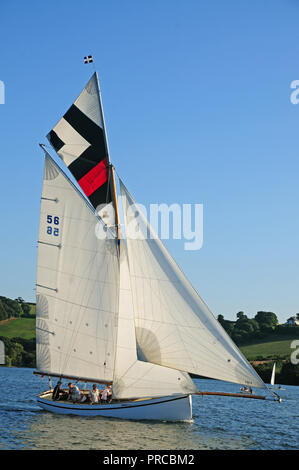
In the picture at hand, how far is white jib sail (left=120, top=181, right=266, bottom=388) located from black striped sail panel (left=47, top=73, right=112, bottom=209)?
4.29 m

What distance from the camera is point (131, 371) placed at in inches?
1342

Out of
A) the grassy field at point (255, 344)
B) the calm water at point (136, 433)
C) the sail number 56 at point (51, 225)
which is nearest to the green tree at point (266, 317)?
the grassy field at point (255, 344)

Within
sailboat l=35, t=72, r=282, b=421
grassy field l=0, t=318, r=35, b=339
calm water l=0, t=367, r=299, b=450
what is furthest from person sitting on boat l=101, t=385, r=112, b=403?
grassy field l=0, t=318, r=35, b=339

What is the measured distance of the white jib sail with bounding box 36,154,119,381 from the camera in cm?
3638

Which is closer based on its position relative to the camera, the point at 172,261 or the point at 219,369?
the point at 219,369

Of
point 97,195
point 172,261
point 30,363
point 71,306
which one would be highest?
point 97,195

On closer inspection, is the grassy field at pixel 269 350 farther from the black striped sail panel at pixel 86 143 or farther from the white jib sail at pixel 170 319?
the white jib sail at pixel 170 319

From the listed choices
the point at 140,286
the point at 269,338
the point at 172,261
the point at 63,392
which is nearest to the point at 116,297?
the point at 140,286

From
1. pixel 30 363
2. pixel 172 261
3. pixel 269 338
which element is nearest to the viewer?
pixel 172 261

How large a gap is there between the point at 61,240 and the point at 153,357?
37.6 ft

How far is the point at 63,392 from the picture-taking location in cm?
3834

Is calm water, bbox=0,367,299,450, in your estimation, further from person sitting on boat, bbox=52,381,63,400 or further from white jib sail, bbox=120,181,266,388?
white jib sail, bbox=120,181,266,388

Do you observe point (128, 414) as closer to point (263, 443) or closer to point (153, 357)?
point (153, 357)

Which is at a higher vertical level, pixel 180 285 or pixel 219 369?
pixel 180 285
